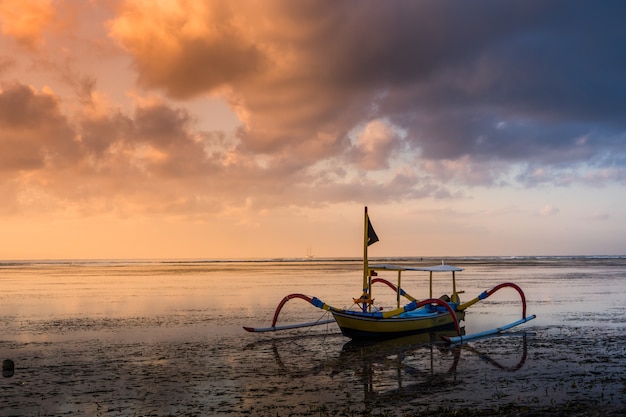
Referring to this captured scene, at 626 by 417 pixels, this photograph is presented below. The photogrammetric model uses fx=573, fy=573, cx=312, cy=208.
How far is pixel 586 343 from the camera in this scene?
24.8m

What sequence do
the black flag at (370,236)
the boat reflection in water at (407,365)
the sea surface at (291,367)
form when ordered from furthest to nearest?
the black flag at (370,236) → the boat reflection in water at (407,365) → the sea surface at (291,367)

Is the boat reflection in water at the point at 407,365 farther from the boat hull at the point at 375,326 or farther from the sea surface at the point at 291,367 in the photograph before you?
the boat hull at the point at 375,326

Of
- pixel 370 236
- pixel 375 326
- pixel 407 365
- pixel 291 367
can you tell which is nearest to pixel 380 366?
pixel 407 365

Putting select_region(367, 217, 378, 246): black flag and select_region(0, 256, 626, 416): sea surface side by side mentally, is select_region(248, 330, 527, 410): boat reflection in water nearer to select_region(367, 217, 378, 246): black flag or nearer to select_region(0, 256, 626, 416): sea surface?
select_region(0, 256, 626, 416): sea surface

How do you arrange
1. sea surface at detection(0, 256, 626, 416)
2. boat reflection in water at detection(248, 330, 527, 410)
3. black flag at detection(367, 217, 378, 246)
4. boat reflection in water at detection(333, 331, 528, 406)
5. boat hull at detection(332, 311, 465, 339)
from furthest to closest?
1. black flag at detection(367, 217, 378, 246)
2. boat hull at detection(332, 311, 465, 339)
3. boat reflection in water at detection(333, 331, 528, 406)
4. boat reflection in water at detection(248, 330, 527, 410)
5. sea surface at detection(0, 256, 626, 416)

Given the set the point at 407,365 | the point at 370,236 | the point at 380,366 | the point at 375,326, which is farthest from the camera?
the point at 370,236

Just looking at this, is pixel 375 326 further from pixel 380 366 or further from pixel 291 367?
pixel 291 367

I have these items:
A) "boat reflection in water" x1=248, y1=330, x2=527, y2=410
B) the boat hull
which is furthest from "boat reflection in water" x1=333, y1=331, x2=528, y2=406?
the boat hull

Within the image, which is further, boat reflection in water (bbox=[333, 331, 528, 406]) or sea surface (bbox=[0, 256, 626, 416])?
boat reflection in water (bbox=[333, 331, 528, 406])

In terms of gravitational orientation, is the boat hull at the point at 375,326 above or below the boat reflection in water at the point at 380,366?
above

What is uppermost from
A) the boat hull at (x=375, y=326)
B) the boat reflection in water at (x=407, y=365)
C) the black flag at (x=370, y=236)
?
the black flag at (x=370, y=236)

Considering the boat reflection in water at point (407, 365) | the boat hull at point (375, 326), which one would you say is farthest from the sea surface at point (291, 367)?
the boat hull at point (375, 326)

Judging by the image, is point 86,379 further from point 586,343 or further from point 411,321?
point 586,343

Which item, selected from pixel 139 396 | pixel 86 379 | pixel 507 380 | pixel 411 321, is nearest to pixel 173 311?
pixel 411 321
